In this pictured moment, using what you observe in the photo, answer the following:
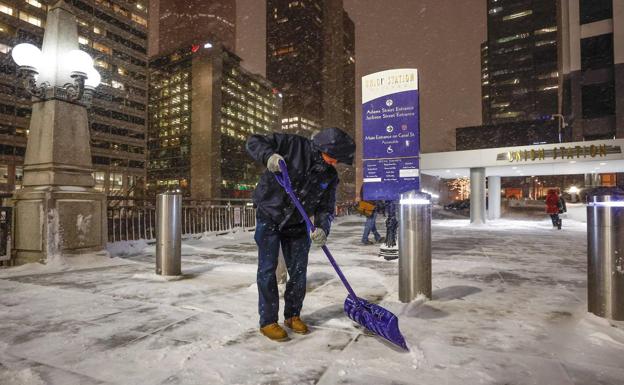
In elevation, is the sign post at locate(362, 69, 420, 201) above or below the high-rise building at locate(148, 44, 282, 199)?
below

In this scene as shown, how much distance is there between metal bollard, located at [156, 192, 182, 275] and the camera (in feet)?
16.6

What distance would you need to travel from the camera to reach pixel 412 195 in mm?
3922

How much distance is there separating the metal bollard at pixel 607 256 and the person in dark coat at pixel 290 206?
7.93ft

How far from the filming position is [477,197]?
19359 mm

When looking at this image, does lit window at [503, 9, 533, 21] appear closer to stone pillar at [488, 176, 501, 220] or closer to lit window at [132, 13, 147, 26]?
lit window at [132, 13, 147, 26]

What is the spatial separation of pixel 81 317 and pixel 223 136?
414ft

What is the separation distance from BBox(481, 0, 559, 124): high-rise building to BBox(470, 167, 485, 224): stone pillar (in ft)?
432

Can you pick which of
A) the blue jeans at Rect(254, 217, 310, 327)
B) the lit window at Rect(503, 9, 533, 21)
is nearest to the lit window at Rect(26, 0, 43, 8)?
the blue jeans at Rect(254, 217, 310, 327)

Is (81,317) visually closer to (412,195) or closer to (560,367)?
(412,195)

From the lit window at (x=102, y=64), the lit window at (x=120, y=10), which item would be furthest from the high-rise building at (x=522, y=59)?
the lit window at (x=102, y=64)

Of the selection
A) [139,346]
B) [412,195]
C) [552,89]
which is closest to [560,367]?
[412,195]

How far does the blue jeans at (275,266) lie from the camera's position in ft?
9.43

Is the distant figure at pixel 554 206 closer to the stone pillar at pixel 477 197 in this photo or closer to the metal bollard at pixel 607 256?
the stone pillar at pixel 477 197

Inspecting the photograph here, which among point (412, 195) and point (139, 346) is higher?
point (412, 195)
